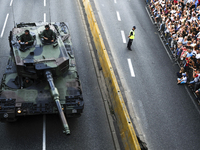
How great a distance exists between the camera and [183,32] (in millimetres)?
20078

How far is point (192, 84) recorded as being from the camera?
57.3ft

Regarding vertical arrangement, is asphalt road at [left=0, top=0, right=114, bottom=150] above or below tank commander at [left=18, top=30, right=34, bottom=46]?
below

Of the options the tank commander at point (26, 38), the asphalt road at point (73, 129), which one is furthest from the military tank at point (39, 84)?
the asphalt road at point (73, 129)

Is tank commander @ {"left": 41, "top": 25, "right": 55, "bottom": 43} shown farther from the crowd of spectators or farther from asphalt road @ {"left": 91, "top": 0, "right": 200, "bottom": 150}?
the crowd of spectators

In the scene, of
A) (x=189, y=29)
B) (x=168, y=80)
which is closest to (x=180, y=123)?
(x=168, y=80)

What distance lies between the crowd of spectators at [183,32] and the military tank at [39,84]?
8342 mm

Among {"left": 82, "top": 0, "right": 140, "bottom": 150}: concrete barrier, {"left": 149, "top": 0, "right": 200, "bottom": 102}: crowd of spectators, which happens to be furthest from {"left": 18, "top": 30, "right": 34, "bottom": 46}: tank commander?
{"left": 149, "top": 0, "right": 200, "bottom": 102}: crowd of spectators

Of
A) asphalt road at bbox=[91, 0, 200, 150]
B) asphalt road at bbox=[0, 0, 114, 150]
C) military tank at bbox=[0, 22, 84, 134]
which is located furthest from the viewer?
asphalt road at bbox=[91, 0, 200, 150]

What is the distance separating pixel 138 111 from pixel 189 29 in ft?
27.5

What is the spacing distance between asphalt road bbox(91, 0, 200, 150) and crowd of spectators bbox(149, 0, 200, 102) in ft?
2.53

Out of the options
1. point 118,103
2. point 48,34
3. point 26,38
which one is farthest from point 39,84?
point 118,103

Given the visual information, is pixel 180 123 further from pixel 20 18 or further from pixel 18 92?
pixel 20 18

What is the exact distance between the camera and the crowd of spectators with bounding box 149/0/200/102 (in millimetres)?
17733

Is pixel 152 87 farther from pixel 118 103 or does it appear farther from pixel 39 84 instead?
pixel 39 84
